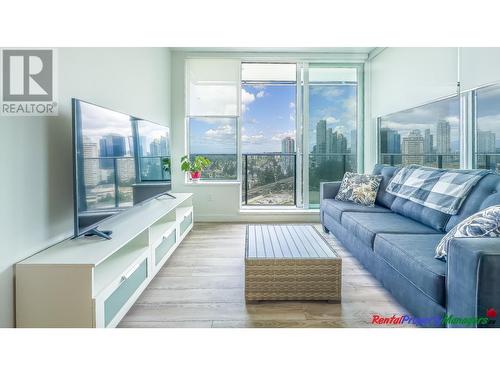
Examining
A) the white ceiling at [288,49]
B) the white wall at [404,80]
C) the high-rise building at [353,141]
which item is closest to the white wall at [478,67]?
the white wall at [404,80]

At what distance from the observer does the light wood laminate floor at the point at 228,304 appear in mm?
2105

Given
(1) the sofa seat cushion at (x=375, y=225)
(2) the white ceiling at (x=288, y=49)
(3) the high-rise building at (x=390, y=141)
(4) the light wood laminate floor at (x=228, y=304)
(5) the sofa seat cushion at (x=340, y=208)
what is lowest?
(4) the light wood laminate floor at (x=228, y=304)

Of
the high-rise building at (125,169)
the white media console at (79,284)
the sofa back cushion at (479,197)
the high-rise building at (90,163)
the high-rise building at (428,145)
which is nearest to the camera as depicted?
the white media console at (79,284)

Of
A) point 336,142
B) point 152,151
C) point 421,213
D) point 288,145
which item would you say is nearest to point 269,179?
point 288,145

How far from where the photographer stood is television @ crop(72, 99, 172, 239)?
82.5 inches

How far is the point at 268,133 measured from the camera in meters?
5.64

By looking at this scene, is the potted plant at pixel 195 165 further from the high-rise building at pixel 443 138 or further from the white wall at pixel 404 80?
the high-rise building at pixel 443 138

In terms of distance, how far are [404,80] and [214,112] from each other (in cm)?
281

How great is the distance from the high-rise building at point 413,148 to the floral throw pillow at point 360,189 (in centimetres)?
57

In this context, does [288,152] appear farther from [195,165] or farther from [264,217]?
[195,165]

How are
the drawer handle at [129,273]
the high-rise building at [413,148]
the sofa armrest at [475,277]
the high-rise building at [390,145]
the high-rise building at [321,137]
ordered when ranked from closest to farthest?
the sofa armrest at [475,277], the drawer handle at [129,273], the high-rise building at [413,148], the high-rise building at [390,145], the high-rise building at [321,137]

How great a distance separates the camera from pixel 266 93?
553 cm
